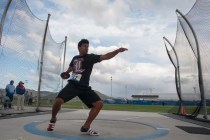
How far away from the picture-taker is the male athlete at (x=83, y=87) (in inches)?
202

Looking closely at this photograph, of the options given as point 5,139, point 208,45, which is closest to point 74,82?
point 5,139

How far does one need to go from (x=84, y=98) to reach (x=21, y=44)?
17.5ft

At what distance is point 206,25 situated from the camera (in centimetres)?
881

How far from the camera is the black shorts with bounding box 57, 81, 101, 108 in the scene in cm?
514

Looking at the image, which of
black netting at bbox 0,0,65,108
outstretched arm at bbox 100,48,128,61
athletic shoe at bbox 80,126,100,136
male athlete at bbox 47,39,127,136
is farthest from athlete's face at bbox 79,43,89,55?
black netting at bbox 0,0,65,108

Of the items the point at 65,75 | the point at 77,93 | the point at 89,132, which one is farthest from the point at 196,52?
the point at 89,132

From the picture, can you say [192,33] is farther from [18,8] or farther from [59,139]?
[59,139]

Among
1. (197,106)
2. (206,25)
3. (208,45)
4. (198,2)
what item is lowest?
(197,106)

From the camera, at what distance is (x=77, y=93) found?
17.0 feet

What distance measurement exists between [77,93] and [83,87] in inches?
6.6

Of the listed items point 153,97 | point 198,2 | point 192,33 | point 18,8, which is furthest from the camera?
point 153,97

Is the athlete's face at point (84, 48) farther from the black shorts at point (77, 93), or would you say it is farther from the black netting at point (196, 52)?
the black netting at point (196, 52)

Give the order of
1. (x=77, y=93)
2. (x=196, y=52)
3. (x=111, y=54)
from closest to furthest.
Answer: (x=111, y=54) < (x=77, y=93) < (x=196, y=52)

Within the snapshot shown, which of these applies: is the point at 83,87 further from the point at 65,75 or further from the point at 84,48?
the point at 84,48
